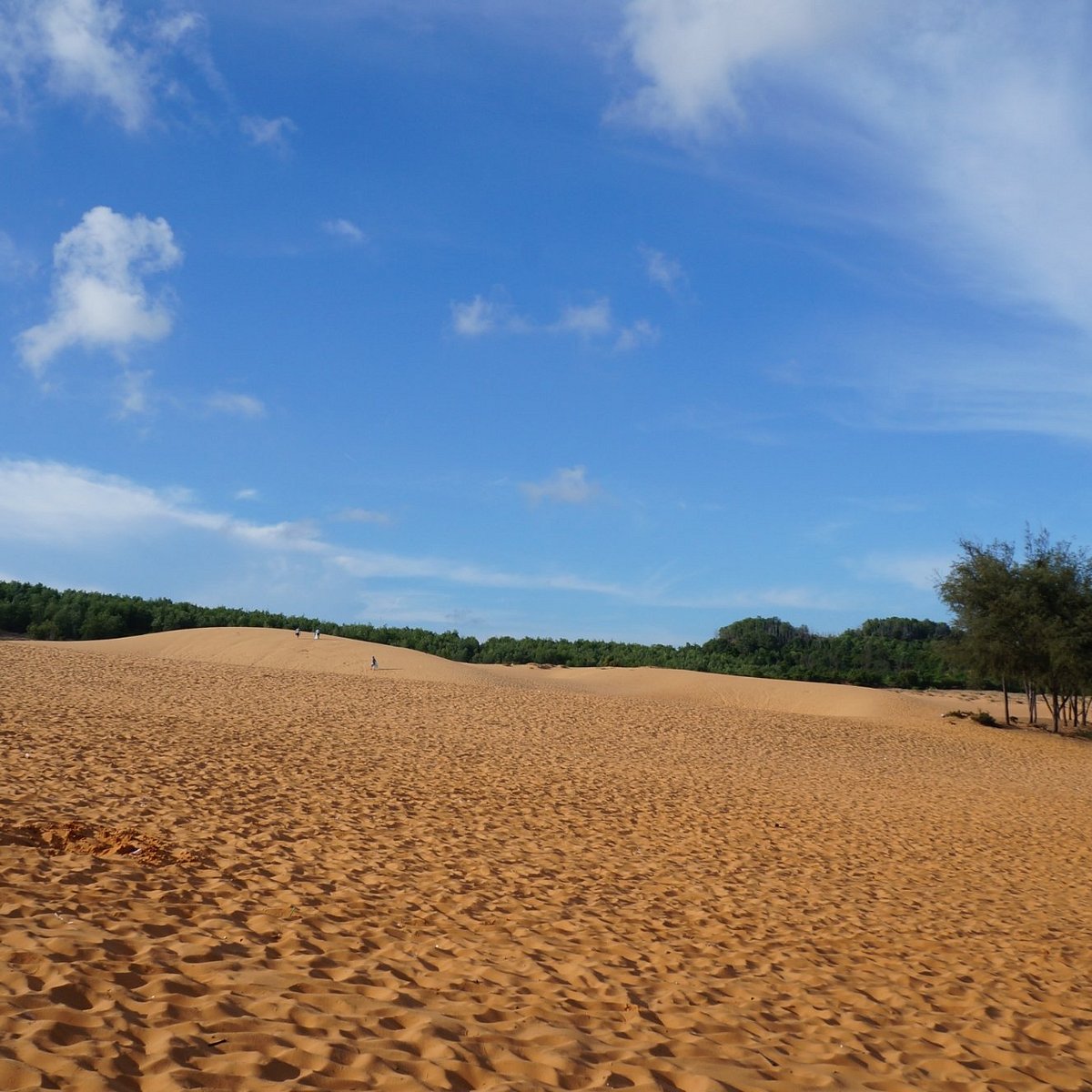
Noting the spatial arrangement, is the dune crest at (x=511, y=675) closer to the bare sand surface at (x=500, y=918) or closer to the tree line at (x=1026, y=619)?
the tree line at (x=1026, y=619)

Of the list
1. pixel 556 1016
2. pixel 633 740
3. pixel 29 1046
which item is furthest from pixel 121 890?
pixel 633 740

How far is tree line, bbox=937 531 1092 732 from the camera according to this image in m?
33.6

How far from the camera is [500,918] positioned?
350 inches

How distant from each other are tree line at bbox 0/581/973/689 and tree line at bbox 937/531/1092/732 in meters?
25.2

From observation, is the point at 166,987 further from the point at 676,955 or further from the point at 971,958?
the point at 971,958

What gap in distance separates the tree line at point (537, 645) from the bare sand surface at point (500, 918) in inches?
1776

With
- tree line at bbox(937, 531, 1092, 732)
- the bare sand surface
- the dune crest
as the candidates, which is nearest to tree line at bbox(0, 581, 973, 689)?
the dune crest

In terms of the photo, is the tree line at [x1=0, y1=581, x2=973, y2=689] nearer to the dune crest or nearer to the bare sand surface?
the dune crest

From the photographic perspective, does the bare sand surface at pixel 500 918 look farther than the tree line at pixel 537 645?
No

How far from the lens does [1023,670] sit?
35.4 meters

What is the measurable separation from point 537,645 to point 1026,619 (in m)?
46.2

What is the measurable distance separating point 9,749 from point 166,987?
10.2 meters

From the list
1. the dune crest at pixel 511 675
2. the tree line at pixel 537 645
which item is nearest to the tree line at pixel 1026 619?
the dune crest at pixel 511 675

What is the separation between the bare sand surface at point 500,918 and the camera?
5590 millimetres
